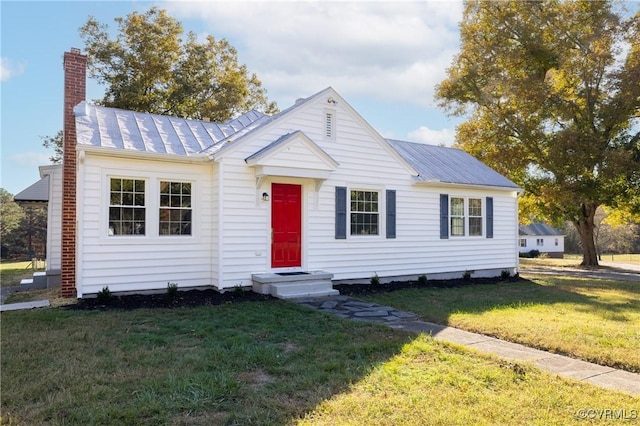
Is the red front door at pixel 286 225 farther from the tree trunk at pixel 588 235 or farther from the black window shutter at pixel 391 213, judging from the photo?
the tree trunk at pixel 588 235

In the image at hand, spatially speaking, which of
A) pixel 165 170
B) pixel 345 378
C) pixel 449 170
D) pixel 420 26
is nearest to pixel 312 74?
pixel 420 26

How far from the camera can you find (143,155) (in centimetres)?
880

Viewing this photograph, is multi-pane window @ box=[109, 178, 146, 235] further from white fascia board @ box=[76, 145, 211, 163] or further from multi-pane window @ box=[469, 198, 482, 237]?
multi-pane window @ box=[469, 198, 482, 237]

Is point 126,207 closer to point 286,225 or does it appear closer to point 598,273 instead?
point 286,225

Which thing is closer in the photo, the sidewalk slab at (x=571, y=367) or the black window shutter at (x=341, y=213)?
the sidewalk slab at (x=571, y=367)

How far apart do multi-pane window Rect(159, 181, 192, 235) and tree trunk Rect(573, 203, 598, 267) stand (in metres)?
21.0

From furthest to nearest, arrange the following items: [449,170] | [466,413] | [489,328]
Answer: [449,170], [489,328], [466,413]

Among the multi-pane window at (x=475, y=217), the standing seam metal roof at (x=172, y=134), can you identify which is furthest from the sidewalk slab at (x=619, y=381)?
the multi-pane window at (x=475, y=217)

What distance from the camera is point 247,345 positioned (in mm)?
5375

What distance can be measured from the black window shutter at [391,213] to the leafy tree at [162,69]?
15265 millimetres

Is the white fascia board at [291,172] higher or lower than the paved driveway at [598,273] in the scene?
higher

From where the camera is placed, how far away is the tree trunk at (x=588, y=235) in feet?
74.0

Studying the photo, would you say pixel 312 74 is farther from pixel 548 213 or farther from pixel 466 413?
pixel 548 213

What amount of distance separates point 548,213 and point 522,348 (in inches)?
838
